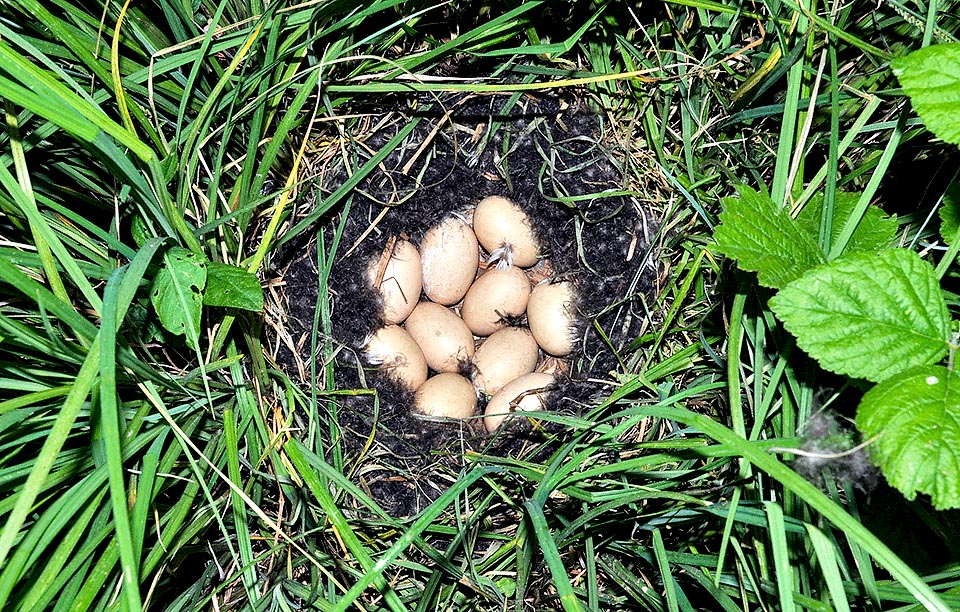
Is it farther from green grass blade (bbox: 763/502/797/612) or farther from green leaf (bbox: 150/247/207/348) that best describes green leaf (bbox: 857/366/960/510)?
green leaf (bbox: 150/247/207/348)

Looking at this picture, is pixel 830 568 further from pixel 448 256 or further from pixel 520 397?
pixel 448 256

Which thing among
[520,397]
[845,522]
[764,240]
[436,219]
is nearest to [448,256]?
[436,219]

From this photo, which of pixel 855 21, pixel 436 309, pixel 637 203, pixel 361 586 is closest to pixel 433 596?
pixel 361 586

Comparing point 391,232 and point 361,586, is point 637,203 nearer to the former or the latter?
point 391,232

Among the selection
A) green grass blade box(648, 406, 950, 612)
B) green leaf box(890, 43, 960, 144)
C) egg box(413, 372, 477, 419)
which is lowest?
green grass blade box(648, 406, 950, 612)

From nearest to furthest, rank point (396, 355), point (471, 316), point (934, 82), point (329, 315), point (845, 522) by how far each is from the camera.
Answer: point (845, 522) → point (934, 82) → point (329, 315) → point (396, 355) → point (471, 316)

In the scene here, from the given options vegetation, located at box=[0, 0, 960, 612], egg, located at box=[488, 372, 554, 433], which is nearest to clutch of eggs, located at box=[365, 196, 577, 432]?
egg, located at box=[488, 372, 554, 433]

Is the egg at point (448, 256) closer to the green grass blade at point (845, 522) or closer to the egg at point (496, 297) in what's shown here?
the egg at point (496, 297)
